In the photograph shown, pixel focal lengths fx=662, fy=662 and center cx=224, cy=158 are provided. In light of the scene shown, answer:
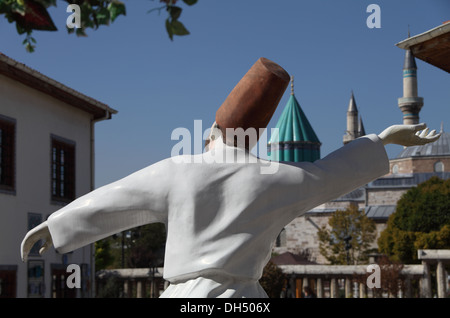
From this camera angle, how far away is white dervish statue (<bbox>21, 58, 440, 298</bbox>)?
319 centimetres

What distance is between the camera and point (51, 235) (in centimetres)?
344

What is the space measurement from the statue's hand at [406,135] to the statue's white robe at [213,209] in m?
0.25

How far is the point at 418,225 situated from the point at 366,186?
1931cm

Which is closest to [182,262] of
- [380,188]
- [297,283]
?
[297,283]

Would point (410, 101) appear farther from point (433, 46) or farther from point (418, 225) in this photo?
point (433, 46)

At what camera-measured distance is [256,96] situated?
128 inches

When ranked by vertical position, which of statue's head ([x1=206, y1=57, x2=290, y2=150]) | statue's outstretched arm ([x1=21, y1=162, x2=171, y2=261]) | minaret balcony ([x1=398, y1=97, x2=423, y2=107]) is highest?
minaret balcony ([x1=398, y1=97, x2=423, y2=107])

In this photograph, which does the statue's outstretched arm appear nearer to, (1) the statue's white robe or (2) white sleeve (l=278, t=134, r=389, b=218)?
(1) the statue's white robe

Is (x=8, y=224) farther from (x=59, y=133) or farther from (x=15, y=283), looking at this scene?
(x=59, y=133)

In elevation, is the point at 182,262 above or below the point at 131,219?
below

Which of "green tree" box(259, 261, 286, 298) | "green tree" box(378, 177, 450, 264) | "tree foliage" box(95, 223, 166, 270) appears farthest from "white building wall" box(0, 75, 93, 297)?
"green tree" box(378, 177, 450, 264)

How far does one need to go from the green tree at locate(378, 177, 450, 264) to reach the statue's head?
36878 mm

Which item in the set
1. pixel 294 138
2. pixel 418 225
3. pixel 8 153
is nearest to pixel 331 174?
pixel 8 153

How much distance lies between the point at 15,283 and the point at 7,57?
16.9 ft
